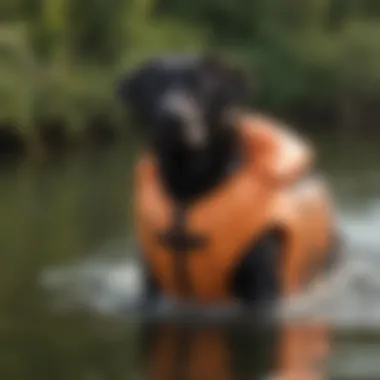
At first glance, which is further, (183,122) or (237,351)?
(183,122)

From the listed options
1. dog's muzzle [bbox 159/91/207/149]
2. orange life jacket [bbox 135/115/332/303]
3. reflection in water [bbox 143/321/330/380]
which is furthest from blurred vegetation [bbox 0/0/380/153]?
reflection in water [bbox 143/321/330/380]

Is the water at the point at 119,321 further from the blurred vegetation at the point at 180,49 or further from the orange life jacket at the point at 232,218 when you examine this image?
the blurred vegetation at the point at 180,49

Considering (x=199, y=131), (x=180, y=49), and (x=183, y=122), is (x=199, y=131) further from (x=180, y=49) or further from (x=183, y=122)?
(x=180, y=49)

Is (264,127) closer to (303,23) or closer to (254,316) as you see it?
(254,316)

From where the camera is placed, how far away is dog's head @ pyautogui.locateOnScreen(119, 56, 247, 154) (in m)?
8.80

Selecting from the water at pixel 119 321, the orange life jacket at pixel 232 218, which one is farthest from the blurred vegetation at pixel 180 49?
the orange life jacket at pixel 232 218

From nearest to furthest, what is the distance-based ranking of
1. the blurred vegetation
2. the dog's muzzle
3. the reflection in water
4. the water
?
the reflection in water < the water < the dog's muzzle < the blurred vegetation

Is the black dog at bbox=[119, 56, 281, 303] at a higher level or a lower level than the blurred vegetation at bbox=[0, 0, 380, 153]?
lower

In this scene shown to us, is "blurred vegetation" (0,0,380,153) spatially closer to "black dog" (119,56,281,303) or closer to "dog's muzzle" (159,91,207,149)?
"black dog" (119,56,281,303)

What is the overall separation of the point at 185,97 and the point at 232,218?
2.16 ft

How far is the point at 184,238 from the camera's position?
29.1 ft

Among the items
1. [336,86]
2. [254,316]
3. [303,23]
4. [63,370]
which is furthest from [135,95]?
[303,23]

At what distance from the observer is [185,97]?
8.98m

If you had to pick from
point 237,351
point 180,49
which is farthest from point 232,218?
point 180,49
